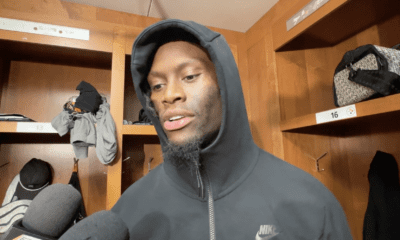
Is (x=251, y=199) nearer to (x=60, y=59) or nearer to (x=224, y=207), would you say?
(x=224, y=207)

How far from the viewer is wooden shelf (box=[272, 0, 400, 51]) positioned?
1018 millimetres

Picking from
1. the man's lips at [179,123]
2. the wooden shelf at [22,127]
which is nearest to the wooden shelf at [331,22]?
the man's lips at [179,123]

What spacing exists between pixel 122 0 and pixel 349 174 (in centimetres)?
181

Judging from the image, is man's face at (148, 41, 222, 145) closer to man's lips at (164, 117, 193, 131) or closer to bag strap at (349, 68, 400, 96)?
man's lips at (164, 117, 193, 131)

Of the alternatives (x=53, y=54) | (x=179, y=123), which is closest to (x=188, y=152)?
(x=179, y=123)

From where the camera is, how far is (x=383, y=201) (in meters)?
1.03

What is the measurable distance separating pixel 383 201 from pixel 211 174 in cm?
99

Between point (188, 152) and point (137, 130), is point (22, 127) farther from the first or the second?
A: point (188, 152)

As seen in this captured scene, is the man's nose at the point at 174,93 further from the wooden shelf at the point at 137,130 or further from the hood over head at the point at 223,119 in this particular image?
the wooden shelf at the point at 137,130

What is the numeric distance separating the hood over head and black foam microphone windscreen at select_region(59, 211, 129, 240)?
0.21 meters

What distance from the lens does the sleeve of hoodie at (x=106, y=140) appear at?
115 cm

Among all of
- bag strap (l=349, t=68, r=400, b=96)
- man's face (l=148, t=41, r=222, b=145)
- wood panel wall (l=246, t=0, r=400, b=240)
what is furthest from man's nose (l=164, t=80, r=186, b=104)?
wood panel wall (l=246, t=0, r=400, b=240)

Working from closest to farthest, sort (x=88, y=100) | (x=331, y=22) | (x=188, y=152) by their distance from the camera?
1. (x=188, y=152)
2. (x=331, y=22)
3. (x=88, y=100)

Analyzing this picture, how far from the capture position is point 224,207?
507 mm
